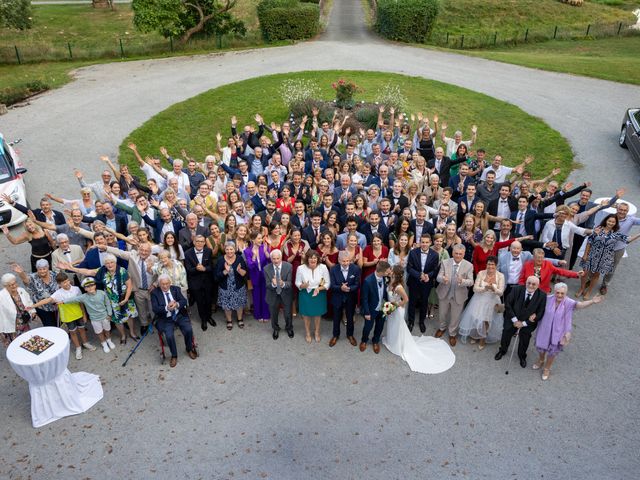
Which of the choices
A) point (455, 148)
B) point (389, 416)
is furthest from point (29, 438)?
point (455, 148)

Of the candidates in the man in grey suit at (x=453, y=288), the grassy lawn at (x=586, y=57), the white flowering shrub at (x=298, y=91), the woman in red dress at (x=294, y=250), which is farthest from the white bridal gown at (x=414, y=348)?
the grassy lawn at (x=586, y=57)

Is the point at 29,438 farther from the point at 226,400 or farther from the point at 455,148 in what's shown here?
the point at 455,148

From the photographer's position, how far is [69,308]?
859 centimetres

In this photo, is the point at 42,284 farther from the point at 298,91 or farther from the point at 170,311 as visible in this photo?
the point at 298,91

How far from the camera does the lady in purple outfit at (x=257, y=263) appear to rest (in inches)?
362

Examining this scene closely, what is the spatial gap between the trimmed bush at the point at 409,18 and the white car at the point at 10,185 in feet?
78.6

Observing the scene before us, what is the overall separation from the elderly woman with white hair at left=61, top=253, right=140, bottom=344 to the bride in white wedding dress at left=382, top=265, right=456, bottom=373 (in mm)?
4645

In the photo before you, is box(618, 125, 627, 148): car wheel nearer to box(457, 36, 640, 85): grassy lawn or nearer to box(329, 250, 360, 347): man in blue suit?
box(457, 36, 640, 85): grassy lawn

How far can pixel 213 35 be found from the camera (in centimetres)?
2975

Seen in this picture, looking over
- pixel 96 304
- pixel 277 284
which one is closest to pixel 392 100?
pixel 277 284

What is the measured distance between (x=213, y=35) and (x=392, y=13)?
1103 centimetres

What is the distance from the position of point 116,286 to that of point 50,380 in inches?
73.4

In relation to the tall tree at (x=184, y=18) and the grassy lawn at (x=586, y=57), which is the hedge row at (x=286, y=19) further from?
the grassy lawn at (x=586, y=57)

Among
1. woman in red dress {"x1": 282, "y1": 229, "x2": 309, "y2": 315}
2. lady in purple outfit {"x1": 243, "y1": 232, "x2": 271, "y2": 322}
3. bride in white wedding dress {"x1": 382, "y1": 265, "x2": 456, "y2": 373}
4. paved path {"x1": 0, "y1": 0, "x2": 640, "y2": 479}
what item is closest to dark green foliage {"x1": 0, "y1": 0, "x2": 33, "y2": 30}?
paved path {"x1": 0, "y1": 0, "x2": 640, "y2": 479}
